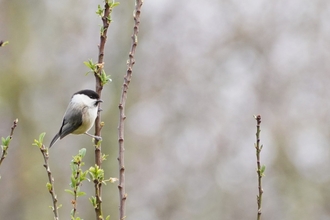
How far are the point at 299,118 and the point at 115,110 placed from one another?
313 centimetres

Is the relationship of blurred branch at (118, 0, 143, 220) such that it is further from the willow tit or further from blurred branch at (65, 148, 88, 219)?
the willow tit

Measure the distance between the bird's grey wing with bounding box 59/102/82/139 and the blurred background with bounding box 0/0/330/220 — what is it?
4.70 m

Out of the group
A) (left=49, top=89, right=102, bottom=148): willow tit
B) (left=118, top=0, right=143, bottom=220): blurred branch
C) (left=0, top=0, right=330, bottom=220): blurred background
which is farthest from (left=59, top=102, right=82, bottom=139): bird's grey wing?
(left=0, top=0, right=330, bottom=220): blurred background

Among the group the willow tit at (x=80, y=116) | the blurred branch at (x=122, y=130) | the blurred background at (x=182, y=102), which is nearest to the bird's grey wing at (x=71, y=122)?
the willow tit at (x=80, y=116)

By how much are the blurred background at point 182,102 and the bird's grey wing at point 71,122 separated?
4.70 metres

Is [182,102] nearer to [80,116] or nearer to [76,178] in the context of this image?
[80,116]

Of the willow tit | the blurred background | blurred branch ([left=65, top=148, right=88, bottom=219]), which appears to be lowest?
blurred branch ([left=65, top=148, right=88, bottom=219])

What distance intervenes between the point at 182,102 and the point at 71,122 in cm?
540

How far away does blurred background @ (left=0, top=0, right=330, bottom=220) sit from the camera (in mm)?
8602

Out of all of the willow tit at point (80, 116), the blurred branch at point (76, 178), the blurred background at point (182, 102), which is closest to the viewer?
the blurred branch at point (76, 178)

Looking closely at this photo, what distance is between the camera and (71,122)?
370 cm

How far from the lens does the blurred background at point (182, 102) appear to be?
8.60m

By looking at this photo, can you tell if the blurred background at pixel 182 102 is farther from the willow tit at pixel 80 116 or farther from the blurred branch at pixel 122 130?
the blurred branch at pixel 122 130

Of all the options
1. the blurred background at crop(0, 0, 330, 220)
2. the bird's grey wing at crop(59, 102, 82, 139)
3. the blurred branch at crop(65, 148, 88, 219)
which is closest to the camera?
the blurred branch at crop(65, 148, 88, 219)
